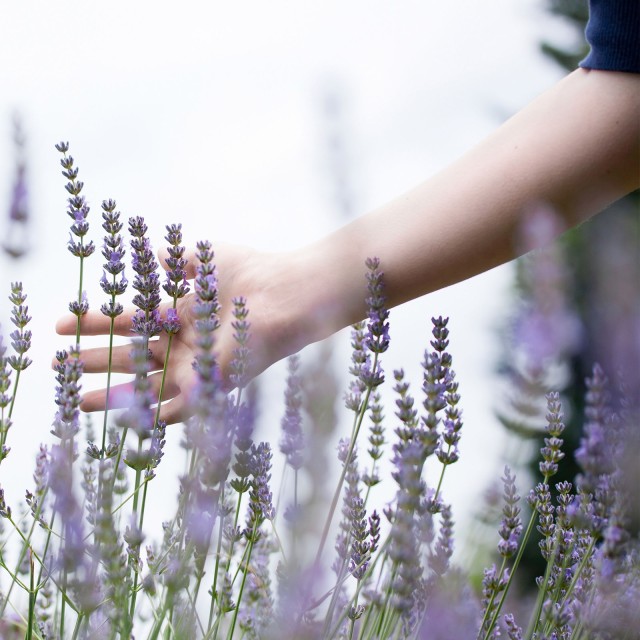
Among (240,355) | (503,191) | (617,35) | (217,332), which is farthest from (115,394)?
(617,35)

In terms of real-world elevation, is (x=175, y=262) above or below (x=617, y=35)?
below

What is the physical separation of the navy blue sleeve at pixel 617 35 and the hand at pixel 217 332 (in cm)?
66

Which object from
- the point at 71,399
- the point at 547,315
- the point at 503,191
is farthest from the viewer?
the point at 503,191

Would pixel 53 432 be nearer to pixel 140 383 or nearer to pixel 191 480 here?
pixel 140 383

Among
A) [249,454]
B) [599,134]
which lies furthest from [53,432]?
[599,134]

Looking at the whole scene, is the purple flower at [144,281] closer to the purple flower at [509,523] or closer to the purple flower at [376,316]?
the purple flower at [376,316]

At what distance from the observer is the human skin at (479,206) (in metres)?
1.31

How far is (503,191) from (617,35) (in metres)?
0.27

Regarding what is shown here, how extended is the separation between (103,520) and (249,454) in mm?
310

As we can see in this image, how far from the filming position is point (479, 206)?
1.39m

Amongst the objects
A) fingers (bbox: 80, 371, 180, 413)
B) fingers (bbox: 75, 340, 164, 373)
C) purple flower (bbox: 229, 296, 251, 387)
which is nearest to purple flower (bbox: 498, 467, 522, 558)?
purple flower (bbox: 229, 296, 251, 387)

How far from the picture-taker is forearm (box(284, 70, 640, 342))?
1307 mm

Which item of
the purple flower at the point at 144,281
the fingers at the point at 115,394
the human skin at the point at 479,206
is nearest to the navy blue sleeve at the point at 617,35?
the human skin at the point at 479,206

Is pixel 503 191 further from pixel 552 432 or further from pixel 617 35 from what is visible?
pixel 552 432
